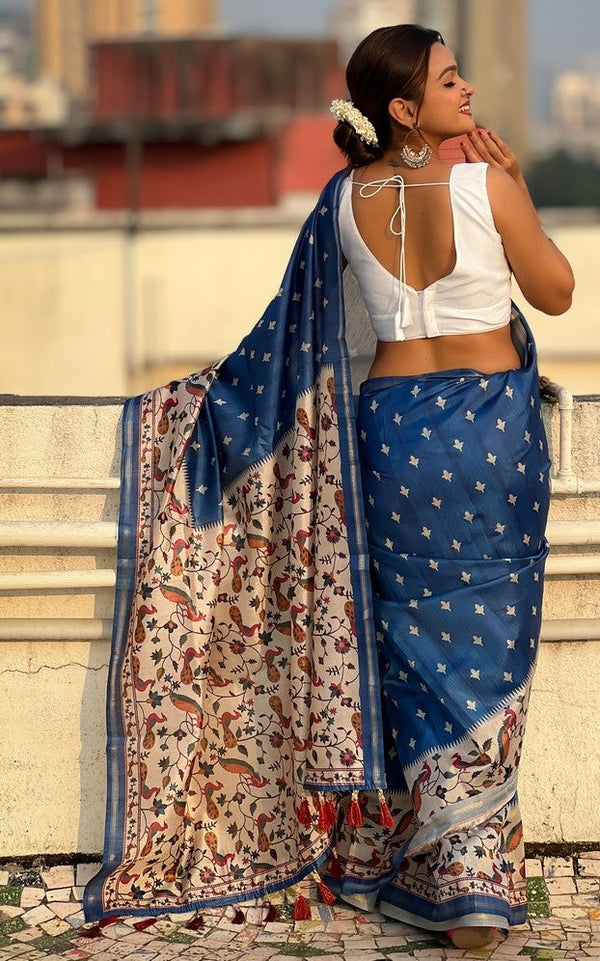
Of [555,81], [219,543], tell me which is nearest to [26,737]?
[219,543]

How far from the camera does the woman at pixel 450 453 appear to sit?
8.24ft

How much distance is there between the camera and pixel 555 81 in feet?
593

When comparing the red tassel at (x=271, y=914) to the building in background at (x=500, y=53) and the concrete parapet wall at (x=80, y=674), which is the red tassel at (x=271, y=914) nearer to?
the concrete parapet wall at (x=80, y=674)

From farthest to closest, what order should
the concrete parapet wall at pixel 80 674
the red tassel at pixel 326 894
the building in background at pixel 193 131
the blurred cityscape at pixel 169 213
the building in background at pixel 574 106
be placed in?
the building in background at pixel 574 106
the building in background at pixel 193 131
the blurred cityscape at pixel 169 213
the concrete parapet wall at pixel 80 674
the red tassel at pixel 326 894

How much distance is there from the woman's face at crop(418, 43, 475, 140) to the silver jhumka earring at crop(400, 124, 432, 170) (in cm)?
2

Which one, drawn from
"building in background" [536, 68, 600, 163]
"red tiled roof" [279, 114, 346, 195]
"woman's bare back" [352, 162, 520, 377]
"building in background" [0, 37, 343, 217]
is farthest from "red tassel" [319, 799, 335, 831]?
"building in background" [536, 68, 600, 163]

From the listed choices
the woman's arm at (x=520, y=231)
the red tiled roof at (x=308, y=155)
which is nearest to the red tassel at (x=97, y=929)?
the woman's arm at (x=520, y=231)

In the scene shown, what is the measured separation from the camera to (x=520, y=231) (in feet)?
8.04

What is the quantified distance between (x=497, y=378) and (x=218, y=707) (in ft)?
2.99

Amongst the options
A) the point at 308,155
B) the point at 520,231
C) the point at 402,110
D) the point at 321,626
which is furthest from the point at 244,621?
the point at 308,155

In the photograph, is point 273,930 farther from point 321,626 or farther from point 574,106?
point 574,106

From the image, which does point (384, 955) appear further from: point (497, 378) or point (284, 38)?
point (284, 38)

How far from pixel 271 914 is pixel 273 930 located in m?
0.04

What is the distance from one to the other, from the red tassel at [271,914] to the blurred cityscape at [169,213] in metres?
10.7
